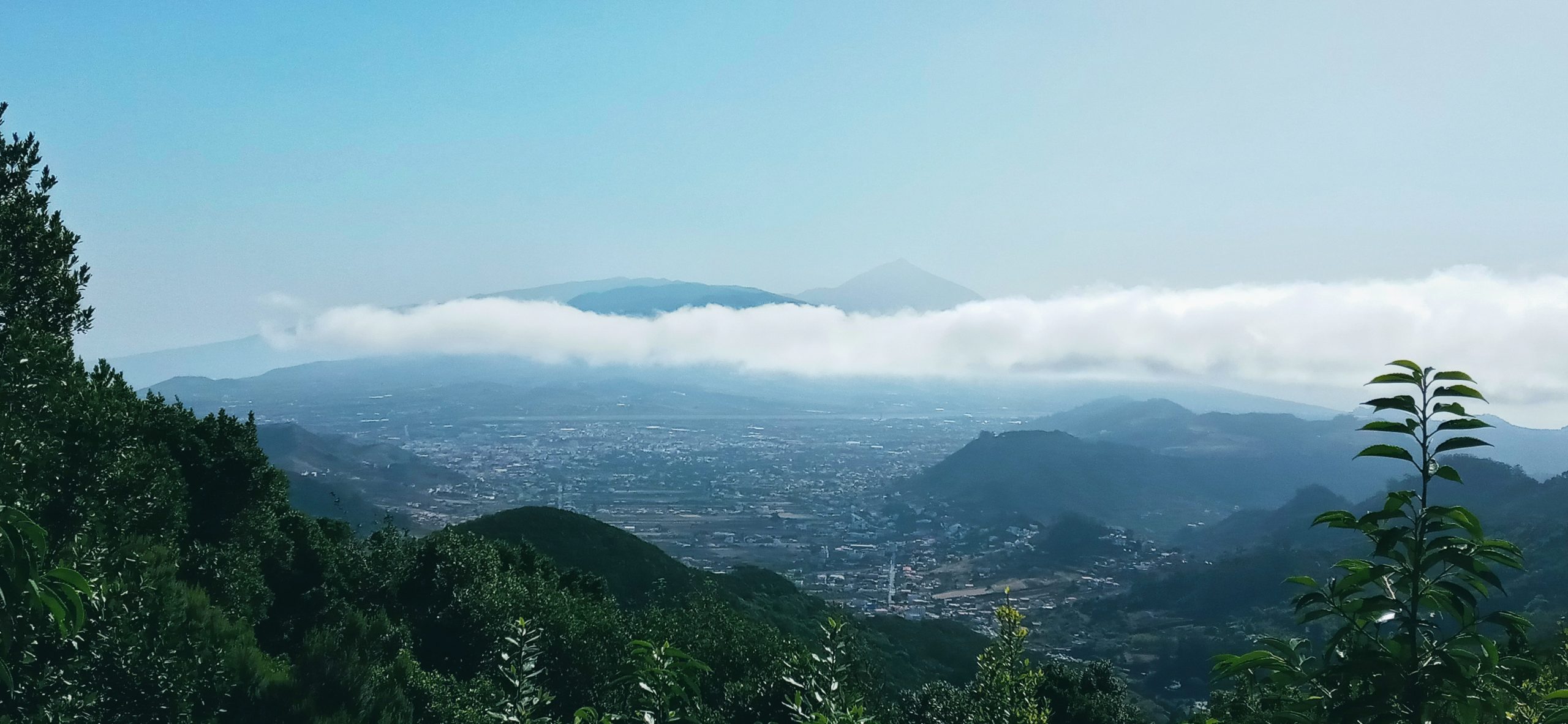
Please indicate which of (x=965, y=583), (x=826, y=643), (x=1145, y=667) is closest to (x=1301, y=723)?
(x=826, y=643)

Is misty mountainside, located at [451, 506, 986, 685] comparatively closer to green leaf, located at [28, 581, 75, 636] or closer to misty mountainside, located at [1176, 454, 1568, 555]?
green leaf, located at [28, 581, 75, 636]

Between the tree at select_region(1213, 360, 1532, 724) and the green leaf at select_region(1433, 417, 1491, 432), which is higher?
the green leaf at select_region(1433, 417, 1491, 432)

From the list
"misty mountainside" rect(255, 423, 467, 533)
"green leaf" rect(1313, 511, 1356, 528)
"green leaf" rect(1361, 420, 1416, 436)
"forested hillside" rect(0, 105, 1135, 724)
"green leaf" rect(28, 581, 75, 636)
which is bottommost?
"misty mountainside" rect(255, 423, 467, 533)

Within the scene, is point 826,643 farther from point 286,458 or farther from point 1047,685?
point 286,458

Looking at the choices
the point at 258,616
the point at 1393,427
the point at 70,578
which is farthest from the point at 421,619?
the point at 1393,427

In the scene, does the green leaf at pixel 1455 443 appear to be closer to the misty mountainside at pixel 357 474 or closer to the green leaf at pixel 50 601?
the green leaf at pixel 50 601

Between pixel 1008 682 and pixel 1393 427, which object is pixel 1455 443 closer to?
pixel 1393 427

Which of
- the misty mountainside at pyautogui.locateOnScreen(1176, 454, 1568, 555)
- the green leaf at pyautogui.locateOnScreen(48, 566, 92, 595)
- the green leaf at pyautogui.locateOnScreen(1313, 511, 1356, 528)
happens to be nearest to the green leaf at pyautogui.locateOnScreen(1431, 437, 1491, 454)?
the green leaf at pyautogui.locateOnScreen(1313, 511, 1356, 528)
